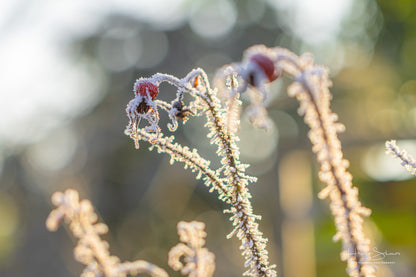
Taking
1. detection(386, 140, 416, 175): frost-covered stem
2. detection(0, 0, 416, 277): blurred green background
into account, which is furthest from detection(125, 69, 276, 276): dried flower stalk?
detection(0, 0, 416, 277): blurred green background

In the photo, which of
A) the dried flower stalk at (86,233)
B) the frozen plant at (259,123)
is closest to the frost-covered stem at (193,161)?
the frozen plant at (259,123)

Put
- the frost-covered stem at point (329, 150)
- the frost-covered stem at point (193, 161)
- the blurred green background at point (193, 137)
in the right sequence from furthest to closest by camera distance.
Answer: the blurred green background at point (193, 137), the frost-covered stem at point (193, 161), the frost-covered stem at point (329, 150)

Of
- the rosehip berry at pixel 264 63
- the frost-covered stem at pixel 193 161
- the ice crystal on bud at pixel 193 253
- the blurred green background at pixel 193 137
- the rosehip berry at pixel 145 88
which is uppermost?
the blurred green background at pixel 193 137

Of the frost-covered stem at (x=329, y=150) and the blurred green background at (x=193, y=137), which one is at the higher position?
the blurred green background at (x=193, y=137)

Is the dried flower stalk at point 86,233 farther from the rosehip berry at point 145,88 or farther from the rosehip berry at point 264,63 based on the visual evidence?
the rosehip berry at point 264,63

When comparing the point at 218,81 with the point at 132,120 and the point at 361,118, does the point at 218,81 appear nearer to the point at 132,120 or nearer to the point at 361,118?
the point at 132,120

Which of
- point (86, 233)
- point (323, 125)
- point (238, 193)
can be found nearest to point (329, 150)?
point (323, 125)

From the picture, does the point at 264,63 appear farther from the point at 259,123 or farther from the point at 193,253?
the point at 193,253
